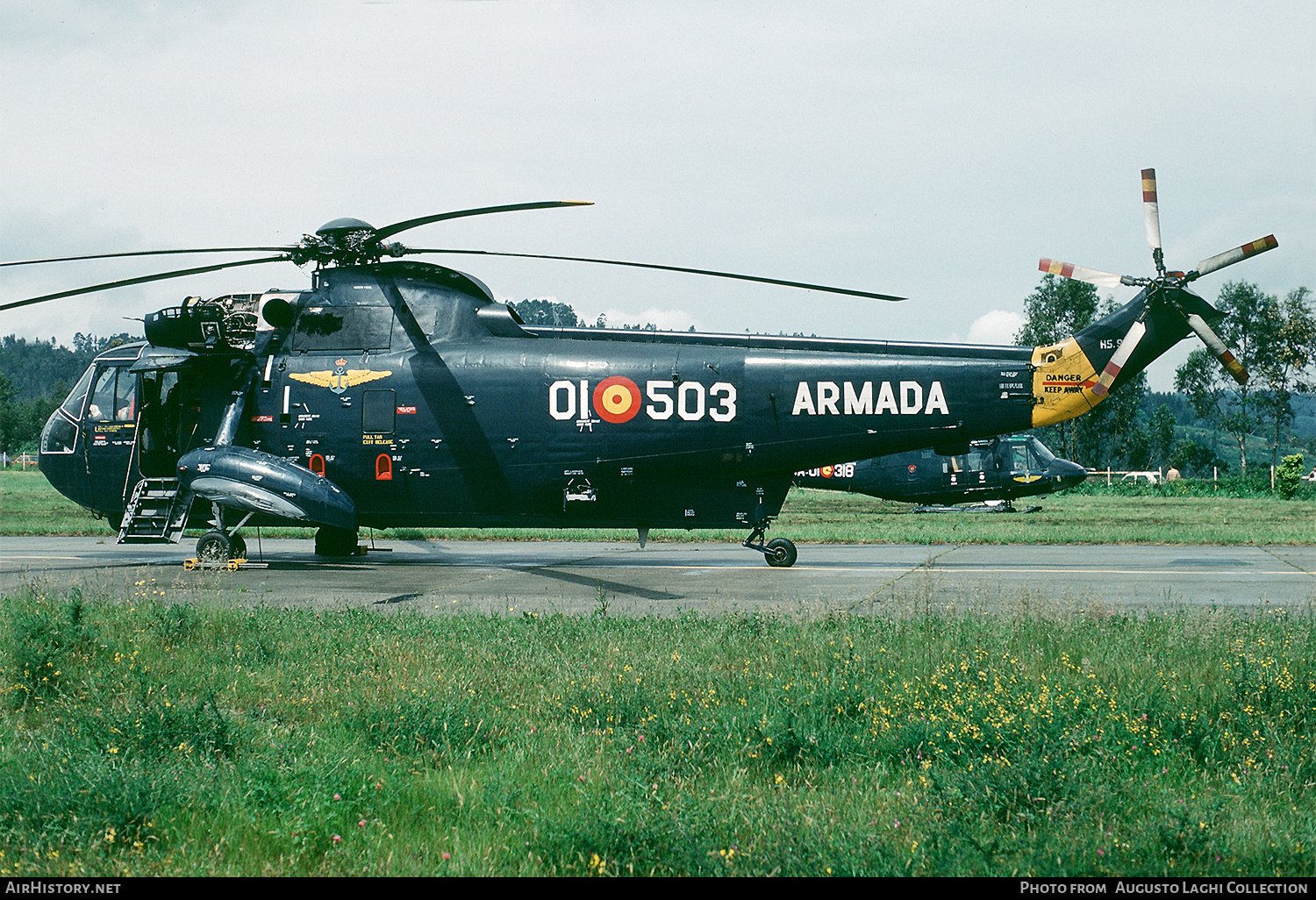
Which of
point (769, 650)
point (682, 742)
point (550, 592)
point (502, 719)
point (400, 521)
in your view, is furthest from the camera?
point (400, 521)

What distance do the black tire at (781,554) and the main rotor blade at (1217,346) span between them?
737 cm

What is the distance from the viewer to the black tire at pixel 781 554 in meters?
17.6

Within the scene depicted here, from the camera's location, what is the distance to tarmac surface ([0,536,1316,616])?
480 inches

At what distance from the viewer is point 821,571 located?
1670 cm

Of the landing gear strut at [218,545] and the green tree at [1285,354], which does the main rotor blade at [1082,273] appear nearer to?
the landing gear strut at [218,545]

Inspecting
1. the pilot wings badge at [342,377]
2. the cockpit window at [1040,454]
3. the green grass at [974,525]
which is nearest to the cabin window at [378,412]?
the pilot wings badge at [342,377]

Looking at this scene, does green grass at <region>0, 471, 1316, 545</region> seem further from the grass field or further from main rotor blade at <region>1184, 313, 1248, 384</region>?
the grass field

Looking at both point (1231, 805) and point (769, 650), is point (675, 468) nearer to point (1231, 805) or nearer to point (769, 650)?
point (769, 650)

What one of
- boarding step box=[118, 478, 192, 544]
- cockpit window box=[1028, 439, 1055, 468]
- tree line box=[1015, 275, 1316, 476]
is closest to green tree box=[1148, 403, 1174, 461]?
tree line box=[1015, 275, 1316, 476]

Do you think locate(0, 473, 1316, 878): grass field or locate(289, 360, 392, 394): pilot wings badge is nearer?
locate(0, 473, 1316, 878): grass field

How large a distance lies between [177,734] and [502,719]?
195 cm

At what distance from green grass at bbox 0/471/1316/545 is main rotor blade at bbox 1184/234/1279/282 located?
31.2 ft

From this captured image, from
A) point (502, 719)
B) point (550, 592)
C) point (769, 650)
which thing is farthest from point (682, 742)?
point (550, 592)
